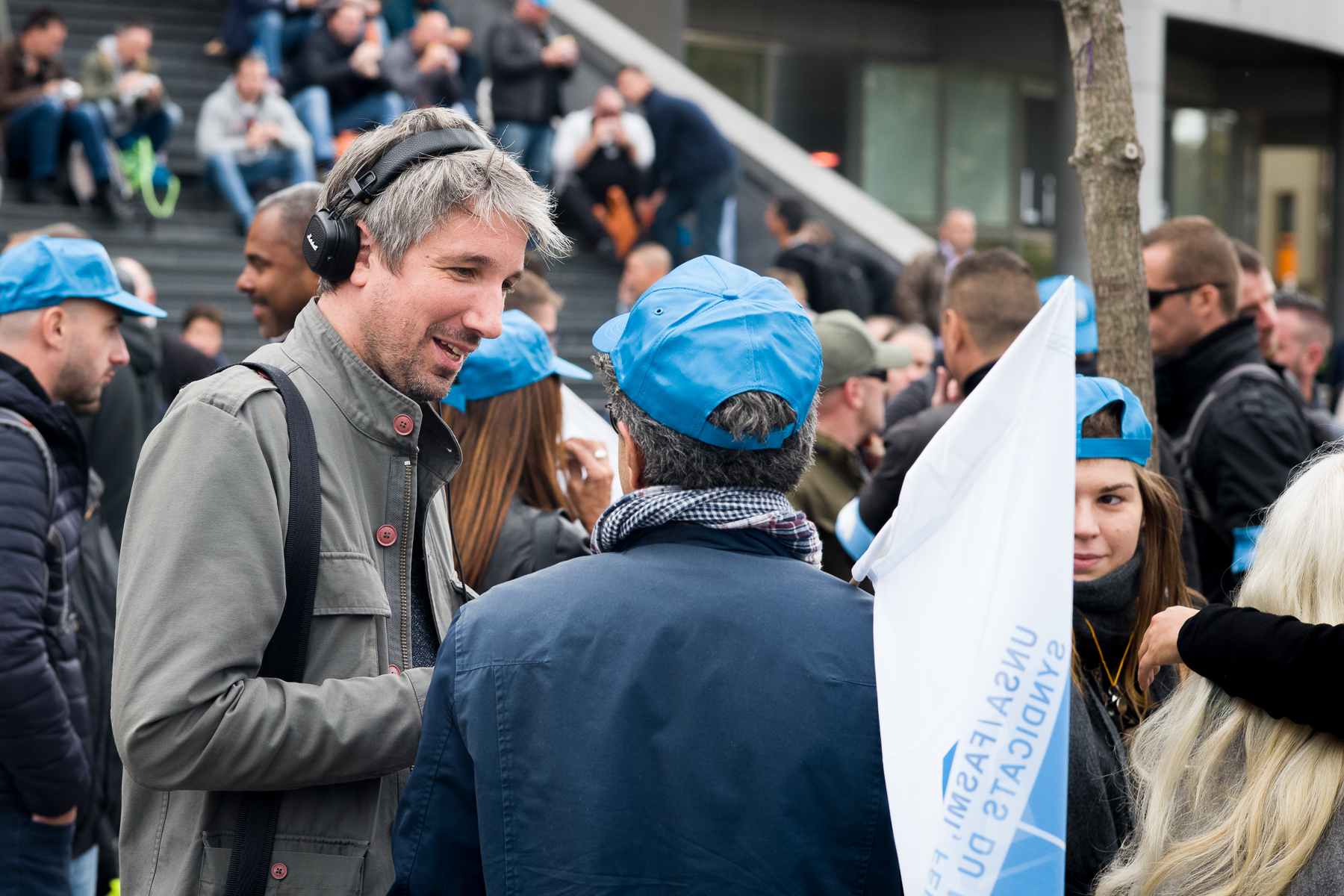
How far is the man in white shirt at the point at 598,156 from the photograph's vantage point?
36.9 feet

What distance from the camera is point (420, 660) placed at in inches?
83.7

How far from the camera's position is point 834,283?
32.3 feet

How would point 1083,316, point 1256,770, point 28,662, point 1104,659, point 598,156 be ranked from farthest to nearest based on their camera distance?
point 598,156 < point 1083,316 < point 28,662 < point 1104,659 < point 1256,770

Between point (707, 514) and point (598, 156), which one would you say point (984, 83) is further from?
point (707, 514)

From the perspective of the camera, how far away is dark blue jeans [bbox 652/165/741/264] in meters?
11.2

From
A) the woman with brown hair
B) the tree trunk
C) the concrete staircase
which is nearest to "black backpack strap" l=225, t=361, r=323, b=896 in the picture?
the woman with brown hair

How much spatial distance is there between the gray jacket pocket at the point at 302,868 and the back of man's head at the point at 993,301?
2851 mm

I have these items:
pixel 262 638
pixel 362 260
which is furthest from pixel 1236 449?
pixel 262 638

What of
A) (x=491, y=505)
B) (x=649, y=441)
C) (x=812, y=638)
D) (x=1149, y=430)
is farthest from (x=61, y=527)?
(x=1149, y=430)

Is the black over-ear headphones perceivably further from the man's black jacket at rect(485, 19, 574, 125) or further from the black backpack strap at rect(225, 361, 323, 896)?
the man's black jacket at rect(485, 19, 574, 125)

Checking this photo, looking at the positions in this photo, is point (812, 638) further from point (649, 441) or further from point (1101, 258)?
point (1101, 258)

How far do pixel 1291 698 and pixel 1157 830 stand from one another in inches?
11.4

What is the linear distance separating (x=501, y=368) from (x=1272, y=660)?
1964 millimetres

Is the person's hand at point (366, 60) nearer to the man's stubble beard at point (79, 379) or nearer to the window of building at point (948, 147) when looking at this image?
the man's stubble beard at point (79, 379)
